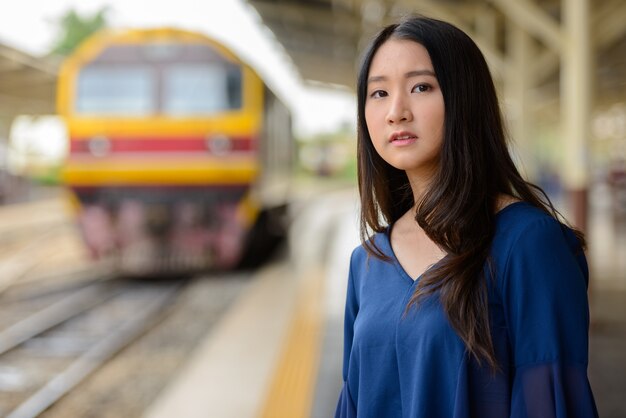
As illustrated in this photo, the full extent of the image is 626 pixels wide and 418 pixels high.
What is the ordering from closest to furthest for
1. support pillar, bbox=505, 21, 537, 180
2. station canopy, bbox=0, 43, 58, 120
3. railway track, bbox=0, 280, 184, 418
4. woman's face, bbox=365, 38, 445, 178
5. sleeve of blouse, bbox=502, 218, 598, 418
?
sleeve of blouse, bbox=502, 218, 598, 418 → woman's face, bbox=365, 38, 445, 178 → railway track, bbox=0, 280, 184, 418 → station canopy, bbox=0, 43, 58, 120 → support pillar, bbox=505, 21, 537, 180

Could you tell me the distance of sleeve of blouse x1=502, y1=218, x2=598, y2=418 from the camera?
106cm

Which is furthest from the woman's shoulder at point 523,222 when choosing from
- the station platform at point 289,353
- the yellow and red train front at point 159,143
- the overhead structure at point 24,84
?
the overhead structure at point 24,84

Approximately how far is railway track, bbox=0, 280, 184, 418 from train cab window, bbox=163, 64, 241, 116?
2027mm

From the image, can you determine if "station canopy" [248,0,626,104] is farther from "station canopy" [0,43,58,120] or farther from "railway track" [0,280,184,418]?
"station canopy" [0,43,58,120]

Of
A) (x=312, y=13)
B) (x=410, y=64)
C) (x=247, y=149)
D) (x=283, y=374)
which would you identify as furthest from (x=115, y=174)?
(x=410, y=64)

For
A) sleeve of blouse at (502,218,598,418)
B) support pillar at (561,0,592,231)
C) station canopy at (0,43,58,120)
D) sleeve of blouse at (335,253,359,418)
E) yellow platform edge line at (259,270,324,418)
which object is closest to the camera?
sleeve of blouse at (502,218,598,418)

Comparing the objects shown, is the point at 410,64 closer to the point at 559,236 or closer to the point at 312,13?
the point at 559,236

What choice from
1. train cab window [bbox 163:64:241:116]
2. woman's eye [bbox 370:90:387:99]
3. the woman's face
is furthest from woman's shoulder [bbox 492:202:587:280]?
train cab window [bbox 163:64:241:116]

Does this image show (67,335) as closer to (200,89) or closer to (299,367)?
(299,367)

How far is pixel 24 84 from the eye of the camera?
36.2 feet

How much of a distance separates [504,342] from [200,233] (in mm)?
7404

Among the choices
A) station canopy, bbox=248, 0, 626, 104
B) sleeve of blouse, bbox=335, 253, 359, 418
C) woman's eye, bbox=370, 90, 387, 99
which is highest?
station canopy, bbox=248, 0, 626, 104

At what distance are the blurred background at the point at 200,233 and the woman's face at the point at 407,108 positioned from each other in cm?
106

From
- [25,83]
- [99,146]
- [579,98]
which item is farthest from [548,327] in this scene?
[25,83]
